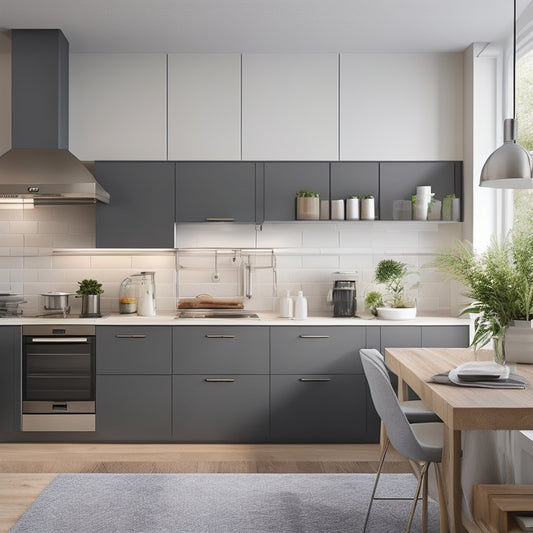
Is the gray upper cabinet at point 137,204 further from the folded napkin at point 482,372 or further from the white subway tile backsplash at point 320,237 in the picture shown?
the folded napkin at point 482,372

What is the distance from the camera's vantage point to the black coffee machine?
4.90 metres

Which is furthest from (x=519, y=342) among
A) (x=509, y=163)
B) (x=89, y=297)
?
(x=89, y=297)

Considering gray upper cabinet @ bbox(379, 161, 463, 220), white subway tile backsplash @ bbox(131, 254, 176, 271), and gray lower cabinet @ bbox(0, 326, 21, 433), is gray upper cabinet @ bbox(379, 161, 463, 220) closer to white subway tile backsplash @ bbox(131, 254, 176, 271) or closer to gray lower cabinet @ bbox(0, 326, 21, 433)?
white subway tile backsplash @ bbox(131, 254, 176, 271)

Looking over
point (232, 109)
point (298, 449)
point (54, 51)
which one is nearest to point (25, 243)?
point (54, 51)

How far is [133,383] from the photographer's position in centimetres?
459

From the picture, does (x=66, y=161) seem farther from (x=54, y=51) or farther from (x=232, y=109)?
(x=232, y=109)

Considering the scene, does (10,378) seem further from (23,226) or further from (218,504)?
(218,504)

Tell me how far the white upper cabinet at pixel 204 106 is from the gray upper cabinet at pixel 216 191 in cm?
9

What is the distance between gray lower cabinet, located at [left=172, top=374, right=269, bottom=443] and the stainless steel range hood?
4.82 feet

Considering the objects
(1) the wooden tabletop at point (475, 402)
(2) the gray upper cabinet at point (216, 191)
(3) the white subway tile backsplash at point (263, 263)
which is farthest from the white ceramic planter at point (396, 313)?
(1) the wooden tabletop at point (475, 402)

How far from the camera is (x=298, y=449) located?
178 inches

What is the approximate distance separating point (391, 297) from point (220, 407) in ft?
5.12

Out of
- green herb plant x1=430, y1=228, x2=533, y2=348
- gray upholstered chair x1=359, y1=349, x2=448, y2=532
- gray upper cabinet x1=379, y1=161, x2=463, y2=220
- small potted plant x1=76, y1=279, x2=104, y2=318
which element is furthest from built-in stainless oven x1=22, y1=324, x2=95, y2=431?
green herb plant x1=430, y1=228, x2=533, y2=348

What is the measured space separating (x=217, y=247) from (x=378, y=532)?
2.63m
